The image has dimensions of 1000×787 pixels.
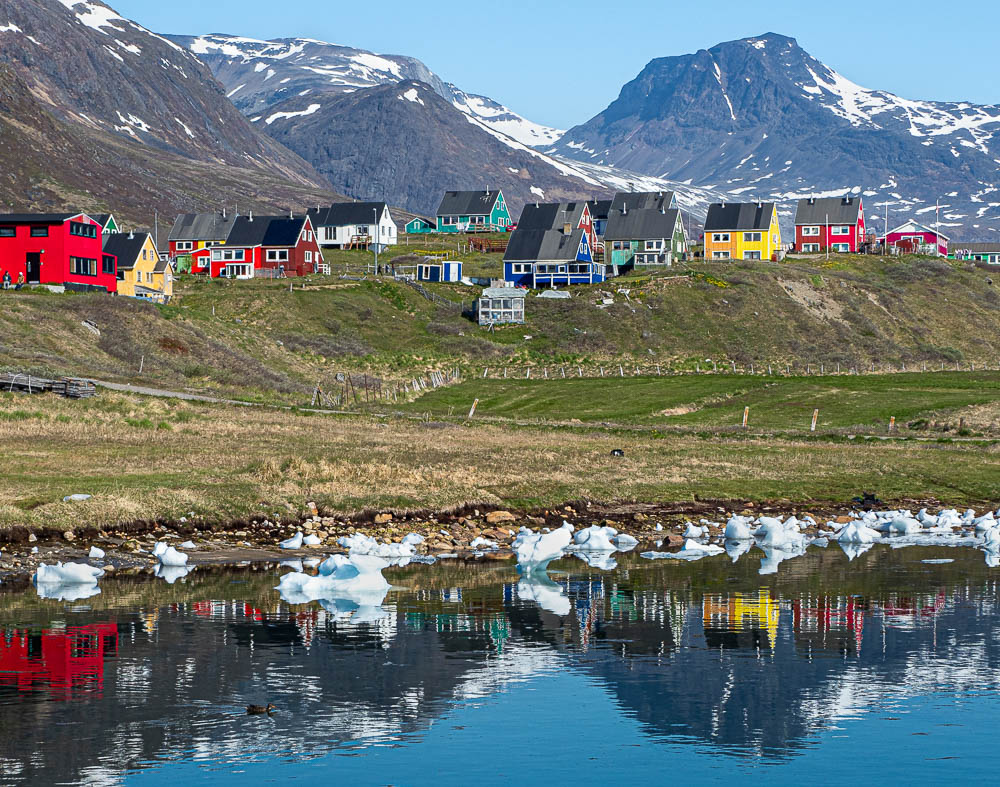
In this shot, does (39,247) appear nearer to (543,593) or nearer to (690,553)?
(690,553)

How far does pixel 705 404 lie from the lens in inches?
3351

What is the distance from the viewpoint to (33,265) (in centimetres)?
10906

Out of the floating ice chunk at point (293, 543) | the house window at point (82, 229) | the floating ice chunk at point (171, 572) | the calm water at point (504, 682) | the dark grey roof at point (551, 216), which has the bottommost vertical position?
the calm water at point (504, 682)

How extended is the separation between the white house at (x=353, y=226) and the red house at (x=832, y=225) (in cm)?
6244

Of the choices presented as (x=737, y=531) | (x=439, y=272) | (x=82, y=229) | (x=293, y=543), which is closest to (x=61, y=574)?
(x=293, y=543)

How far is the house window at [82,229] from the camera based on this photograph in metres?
109

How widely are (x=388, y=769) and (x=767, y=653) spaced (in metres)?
9.77

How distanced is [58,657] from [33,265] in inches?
3609

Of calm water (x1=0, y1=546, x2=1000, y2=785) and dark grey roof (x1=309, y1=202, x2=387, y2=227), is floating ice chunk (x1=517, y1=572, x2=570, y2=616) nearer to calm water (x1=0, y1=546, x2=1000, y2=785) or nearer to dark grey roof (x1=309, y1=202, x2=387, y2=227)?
calm water (x1=0, y1=546, x2=1000, y2=785)

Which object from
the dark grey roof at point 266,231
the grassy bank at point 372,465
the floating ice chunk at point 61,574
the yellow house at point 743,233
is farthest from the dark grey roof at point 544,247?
the floating ice chunk at point 61,574

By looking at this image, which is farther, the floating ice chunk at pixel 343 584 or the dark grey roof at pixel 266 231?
the dark grey roof at pixel 266 231

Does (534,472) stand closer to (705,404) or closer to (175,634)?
(175,634)

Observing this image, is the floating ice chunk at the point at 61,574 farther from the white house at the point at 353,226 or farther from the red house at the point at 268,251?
the white house at the point at 353,226

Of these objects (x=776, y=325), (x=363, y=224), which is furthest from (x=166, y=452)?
(x=363, y=224)
